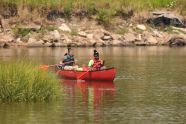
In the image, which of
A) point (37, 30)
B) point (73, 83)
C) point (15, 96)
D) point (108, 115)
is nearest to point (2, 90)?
point (15, 96)

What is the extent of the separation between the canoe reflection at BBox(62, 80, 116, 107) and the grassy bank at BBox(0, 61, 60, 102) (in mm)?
2667

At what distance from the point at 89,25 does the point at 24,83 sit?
2497 inches

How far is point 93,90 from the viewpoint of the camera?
40.2 metres

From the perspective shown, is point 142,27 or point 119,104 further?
point 142,27

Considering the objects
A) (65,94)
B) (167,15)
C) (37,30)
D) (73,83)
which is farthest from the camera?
(167,15)

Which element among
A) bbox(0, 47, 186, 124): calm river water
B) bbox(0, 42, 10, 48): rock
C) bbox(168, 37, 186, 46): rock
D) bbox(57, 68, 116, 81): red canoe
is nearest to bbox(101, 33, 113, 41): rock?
bbox(168, 37, 186, 46): rock

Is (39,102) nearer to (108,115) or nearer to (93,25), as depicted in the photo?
(108,115)

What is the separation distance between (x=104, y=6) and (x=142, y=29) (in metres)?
7.15

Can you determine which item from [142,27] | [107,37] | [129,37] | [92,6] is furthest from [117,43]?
[92,6]

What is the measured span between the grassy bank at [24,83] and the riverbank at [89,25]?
55.1 metres

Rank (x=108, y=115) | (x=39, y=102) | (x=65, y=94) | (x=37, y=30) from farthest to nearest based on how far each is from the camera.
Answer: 1. (x=37, y=30)
2. (x=65, y=94)
3. (x=39, y=102)
4. (x=108, y=115)

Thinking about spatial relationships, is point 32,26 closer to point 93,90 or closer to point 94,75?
point 94,75

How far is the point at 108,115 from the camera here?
29625 mm

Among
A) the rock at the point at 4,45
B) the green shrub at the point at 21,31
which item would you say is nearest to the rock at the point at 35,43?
the green shrub at the point at 21,31
